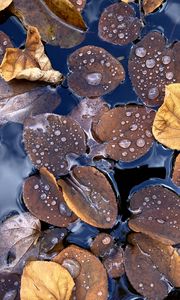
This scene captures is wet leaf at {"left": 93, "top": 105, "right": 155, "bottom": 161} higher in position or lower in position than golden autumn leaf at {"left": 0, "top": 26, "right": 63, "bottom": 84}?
lower

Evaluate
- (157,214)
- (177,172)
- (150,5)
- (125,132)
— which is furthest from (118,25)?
(157,214)

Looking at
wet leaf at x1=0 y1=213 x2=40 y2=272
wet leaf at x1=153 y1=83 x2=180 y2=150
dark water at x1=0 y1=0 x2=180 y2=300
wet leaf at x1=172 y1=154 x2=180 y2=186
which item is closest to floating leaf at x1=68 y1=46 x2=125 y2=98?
dark water at x1=0 y1=0 x2=180 y2=300

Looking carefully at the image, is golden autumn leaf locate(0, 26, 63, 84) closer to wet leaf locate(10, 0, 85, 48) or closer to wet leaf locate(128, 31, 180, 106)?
wet leaf locate(10, 0, 85, 48)

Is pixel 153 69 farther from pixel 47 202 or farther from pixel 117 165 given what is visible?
pixel 47 202

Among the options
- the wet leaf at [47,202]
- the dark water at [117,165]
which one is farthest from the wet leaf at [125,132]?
the wet leaf at [47,202]

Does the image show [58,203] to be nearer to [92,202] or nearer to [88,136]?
[92,202]

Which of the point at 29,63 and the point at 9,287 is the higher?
the point at 29,63

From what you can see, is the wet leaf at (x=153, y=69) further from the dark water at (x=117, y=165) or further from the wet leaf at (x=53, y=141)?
the wet leaf at (x=53, y=141)
